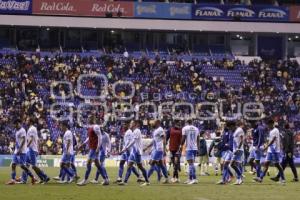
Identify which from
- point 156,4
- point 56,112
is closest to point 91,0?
point 156,4

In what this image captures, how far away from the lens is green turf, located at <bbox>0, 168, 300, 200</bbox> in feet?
73.9

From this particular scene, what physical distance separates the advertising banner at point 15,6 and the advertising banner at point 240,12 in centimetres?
1310

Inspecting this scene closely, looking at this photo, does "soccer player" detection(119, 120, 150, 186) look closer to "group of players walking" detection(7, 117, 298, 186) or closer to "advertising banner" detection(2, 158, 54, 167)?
"group of players walking" detection(7, 117, 298, 186)

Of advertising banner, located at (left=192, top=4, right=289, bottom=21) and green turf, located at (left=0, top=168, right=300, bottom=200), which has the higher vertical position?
advertising banner, located at (left=192, top=4, right=289, bottom=21)

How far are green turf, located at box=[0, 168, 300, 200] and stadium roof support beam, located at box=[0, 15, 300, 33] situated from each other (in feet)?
121

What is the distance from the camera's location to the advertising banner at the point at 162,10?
6619 centimetres

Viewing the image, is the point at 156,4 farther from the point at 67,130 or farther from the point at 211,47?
the point at 67,130

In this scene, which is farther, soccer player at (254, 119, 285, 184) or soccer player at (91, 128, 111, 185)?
soccer player at (254, 119, 285, 184)

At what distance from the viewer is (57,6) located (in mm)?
64562

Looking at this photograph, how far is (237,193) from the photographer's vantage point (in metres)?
24.4

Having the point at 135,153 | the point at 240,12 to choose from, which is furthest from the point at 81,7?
the point at 135,153

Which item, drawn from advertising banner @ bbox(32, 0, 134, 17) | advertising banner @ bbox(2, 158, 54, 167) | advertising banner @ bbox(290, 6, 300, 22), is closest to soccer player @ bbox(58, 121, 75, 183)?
advertising banner @ bbox(2, 158, 54, 167)

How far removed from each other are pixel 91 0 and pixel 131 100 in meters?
12.5

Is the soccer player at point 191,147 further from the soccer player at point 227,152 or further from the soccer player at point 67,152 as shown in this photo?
the soccer player at point 67,152
